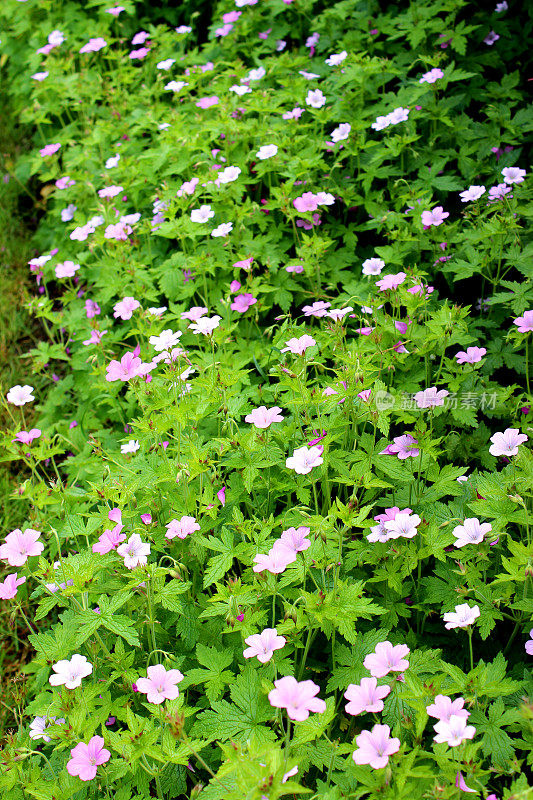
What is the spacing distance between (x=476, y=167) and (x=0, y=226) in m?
3.31

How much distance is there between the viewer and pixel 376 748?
4.82 ft

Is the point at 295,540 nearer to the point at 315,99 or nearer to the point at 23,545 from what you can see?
the point at 23,545

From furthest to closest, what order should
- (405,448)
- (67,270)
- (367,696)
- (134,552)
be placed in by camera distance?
(67,270) < (405,448) < (134,552) < (367,696)

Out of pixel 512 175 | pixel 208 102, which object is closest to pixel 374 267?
pixel 512 175

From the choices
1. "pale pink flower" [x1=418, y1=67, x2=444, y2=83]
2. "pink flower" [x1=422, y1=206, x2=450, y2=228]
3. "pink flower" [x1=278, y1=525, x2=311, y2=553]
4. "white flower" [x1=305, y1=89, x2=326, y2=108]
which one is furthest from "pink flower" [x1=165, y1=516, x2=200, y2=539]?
"pale pink flower" [x1=418, y1=67, x2=444, y2=83]

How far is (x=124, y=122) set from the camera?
4.16 m

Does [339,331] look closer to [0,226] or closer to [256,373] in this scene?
[256,373]

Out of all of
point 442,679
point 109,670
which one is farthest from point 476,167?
point 109,670

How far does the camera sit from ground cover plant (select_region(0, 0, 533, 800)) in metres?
1.72

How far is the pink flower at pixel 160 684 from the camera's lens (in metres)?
1.67

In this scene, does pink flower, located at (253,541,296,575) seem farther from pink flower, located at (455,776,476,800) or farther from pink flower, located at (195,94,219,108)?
pink flower, located at (195,94,219,108)

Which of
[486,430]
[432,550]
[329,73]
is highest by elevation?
[329,73]

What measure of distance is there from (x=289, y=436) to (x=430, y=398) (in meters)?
0.50

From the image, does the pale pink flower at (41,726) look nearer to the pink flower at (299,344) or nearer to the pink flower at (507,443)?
the pink flower at (299,344)
